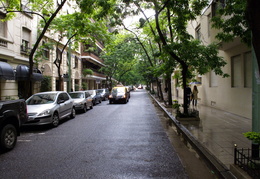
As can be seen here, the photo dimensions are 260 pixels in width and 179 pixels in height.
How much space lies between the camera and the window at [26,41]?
16323mm

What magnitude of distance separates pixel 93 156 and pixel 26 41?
15328mm

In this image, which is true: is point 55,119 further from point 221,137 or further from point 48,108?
point 221,137

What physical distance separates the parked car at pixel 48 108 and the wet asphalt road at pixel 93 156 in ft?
2.44

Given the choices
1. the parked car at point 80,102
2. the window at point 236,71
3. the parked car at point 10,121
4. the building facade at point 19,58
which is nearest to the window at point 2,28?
the building facade at point 19,58

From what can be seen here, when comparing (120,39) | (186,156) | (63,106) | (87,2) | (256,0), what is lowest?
(186,156)

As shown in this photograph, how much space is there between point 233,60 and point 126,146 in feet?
29.6

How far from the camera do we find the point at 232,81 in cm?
1171

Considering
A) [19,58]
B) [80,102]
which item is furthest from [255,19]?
[19,58]

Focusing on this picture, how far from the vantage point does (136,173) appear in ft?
13.4

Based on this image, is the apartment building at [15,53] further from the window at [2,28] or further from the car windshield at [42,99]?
the car windshield at [42,99]

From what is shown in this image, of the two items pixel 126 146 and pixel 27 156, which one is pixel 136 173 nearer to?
pixel 126 146

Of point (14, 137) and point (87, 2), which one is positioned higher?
point (87, 2)

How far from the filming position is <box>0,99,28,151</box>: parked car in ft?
17.8

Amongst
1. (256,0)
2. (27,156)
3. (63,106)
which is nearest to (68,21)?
(63,106)
